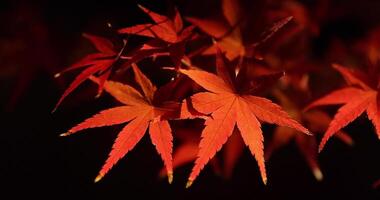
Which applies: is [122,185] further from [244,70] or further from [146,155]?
[244,70]

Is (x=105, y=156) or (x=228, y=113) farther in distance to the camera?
(x=105, y=156)

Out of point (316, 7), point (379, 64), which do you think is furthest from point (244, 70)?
point (316, 7)

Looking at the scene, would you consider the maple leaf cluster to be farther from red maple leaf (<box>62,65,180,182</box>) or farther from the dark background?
the dark background

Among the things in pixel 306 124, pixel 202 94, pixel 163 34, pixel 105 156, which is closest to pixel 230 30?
pixel 163 34

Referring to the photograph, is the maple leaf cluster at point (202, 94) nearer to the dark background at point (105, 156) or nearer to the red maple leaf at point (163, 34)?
the red maple leaf at point (163, 34)

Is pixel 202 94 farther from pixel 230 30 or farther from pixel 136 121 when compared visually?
pixel 230 30
